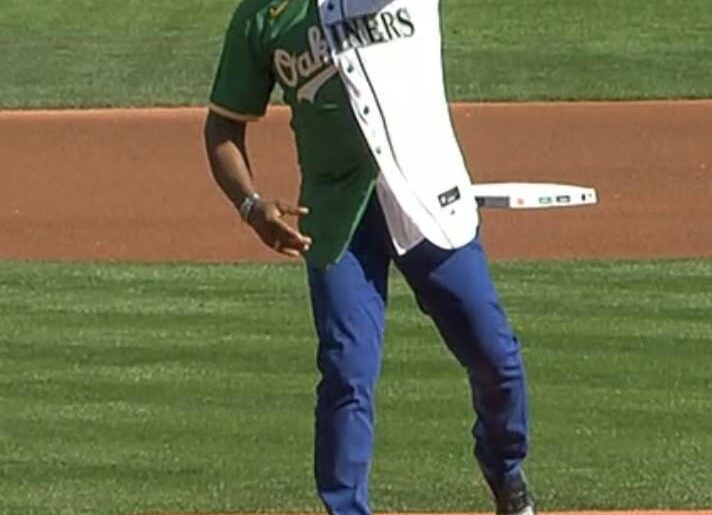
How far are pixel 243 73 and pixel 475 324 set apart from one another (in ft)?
2.91

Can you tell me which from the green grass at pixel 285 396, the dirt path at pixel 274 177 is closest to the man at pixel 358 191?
the green grass at pixel 285 396

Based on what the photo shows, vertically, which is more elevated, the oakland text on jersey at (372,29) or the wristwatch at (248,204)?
the oakland text on jersey at (372,29)

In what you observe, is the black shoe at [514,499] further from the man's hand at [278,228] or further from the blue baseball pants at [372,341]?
the man's hand at [278,228]

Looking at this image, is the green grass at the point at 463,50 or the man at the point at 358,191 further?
the green grass at the point at 463,50

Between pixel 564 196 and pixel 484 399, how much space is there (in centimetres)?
60

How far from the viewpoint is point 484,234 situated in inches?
527

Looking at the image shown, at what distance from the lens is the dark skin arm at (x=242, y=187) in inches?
214

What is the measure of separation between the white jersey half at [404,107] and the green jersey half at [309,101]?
0.12 feet

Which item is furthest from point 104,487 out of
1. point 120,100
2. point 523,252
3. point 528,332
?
point 120,100

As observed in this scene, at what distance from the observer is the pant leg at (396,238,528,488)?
5488 millimetres

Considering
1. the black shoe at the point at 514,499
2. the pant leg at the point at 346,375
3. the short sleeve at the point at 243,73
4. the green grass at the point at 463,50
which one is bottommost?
the green grass at the point at 463,50

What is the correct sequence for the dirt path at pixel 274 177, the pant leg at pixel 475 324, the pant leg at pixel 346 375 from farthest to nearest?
1. the dirt path at pixel 274 177
2. the pant leg at pixel 475 324
3. the pant leg at pixel 346 375

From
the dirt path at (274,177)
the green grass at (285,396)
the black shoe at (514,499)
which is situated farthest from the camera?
the dirt path at (274,177)

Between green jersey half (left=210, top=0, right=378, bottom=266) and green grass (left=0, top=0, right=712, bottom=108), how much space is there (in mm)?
11609
